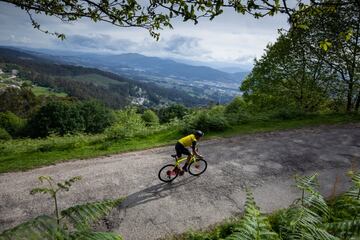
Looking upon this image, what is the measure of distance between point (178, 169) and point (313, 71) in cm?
1982

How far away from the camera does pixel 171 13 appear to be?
5.36m

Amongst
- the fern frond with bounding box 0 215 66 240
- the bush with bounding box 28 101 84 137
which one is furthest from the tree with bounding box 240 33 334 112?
the bush with bounding box 28 101 84 137

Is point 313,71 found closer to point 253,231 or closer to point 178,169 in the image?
Result: point 178,169

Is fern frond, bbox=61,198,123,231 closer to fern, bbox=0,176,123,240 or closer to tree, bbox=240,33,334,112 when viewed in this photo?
fern, bbox=0,176,123,240

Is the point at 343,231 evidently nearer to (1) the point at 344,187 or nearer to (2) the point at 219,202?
(2) the point at 219,202

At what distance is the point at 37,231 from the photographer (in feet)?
8.58

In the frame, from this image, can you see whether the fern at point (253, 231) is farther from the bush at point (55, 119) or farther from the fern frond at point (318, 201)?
the bush at point (55, 119)

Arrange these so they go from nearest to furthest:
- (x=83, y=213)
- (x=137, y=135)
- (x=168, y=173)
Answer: (x=83, y=213) → (x=168, y=173) → (x=137, y=135)

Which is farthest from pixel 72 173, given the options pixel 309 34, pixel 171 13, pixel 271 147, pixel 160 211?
pixel 309 34

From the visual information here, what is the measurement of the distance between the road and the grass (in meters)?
0.69

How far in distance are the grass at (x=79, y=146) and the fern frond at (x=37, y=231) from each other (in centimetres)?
1106

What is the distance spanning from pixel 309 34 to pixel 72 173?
73.8 feet

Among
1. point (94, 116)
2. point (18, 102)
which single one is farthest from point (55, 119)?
point (18, 102)

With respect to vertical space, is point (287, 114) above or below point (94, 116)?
above
